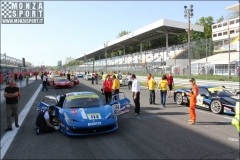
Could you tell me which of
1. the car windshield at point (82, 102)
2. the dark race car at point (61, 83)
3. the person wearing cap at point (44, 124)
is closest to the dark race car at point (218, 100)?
the car windshield at point (82, 102)

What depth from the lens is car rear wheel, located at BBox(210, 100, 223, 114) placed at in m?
8.91

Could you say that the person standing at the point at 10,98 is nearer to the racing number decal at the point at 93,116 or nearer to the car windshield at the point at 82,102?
the car windshield at the point at 82,102

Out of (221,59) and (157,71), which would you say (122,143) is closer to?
(157,71)

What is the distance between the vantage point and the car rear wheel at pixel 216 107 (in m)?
8.91

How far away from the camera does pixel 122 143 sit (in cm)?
548

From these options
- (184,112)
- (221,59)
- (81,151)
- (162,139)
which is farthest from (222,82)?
(81,151)

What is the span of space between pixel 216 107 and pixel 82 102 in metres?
5.68

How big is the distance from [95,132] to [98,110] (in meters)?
0.83

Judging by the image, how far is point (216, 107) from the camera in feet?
29.9

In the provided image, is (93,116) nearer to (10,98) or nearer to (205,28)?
(10,98)

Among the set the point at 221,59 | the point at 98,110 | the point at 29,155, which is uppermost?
the point at 221,59

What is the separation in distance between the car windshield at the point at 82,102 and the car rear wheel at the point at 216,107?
4994mm

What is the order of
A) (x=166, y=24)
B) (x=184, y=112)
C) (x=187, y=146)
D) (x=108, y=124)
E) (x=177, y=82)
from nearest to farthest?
(x=187, y=146) < (x=108, y=124) < (x=184, y=112) < (x=177, y=82) < (x=166, y=24)

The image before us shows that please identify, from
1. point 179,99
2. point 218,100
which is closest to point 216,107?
point 218,100
